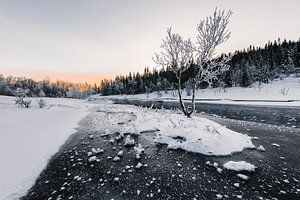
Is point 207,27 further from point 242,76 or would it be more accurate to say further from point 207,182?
point 242,76

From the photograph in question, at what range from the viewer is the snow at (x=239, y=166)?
7295mm

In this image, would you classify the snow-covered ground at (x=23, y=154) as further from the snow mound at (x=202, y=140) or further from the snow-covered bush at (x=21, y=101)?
the snow-covered bush at (x=21, y=101)

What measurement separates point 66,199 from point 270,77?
310 feet

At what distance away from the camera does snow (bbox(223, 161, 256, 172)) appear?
287 inches

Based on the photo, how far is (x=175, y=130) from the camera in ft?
40.1

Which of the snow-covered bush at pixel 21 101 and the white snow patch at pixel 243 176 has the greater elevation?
the snow-covered bush at pixel 21 101

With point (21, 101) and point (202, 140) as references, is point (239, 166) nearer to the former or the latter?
point (202, 140)

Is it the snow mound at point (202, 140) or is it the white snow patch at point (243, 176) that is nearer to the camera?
the white snow patch at point (243, 176)

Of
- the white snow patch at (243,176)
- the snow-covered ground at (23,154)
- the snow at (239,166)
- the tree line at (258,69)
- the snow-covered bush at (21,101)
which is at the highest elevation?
the tree line at (258,69)

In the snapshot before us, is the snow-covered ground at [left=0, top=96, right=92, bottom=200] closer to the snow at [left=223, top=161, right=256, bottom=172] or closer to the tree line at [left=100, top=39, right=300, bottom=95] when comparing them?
the snow at [left=223, top=161, right=256, bottom=172]

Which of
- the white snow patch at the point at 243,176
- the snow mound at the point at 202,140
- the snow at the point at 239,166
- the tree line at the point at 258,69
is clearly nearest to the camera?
the white snow patch at the point at 243,176

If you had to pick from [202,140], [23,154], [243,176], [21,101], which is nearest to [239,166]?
[243,176]

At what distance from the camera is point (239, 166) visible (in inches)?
295

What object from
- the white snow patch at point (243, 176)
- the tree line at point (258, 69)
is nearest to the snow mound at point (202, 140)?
the white snow patch at point (243, 176)
